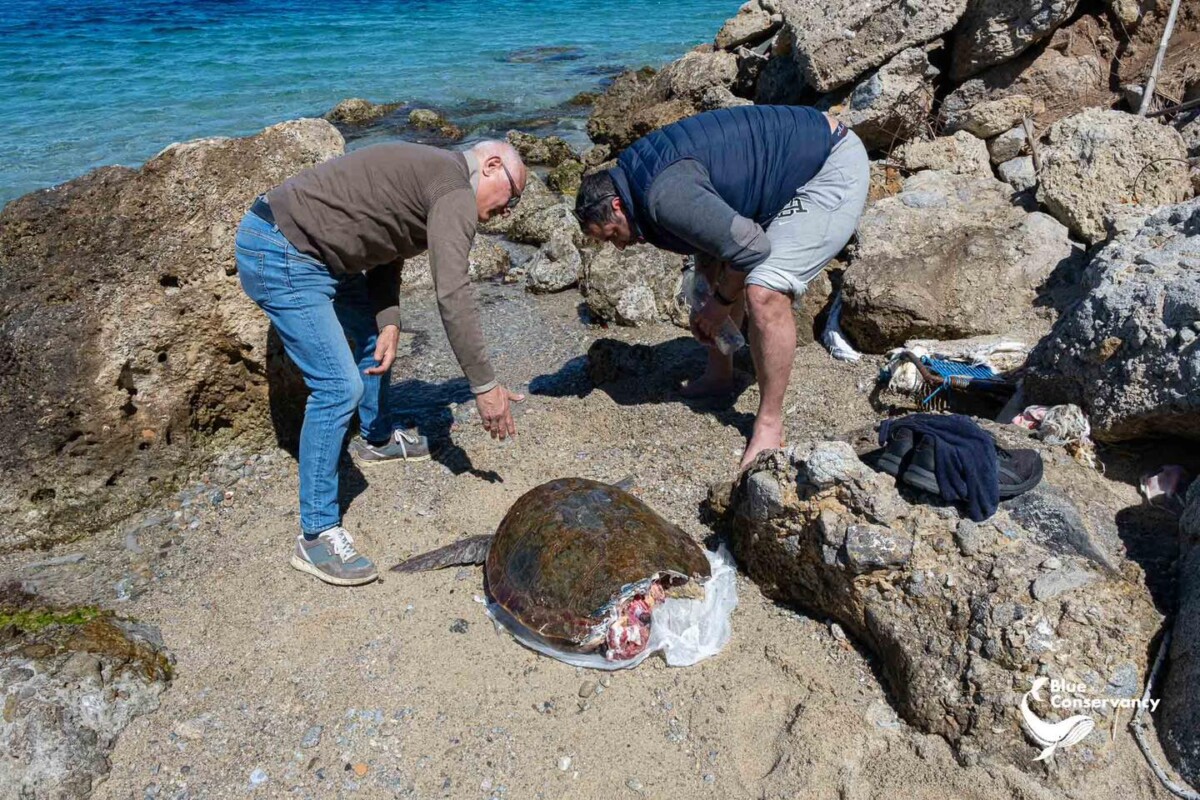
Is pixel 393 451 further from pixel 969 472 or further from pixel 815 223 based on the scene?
pixel 969 472

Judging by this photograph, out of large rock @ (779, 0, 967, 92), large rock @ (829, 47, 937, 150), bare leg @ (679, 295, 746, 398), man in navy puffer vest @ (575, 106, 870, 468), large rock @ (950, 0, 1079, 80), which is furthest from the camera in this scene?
large rock @ (779, 0, 967, 92)

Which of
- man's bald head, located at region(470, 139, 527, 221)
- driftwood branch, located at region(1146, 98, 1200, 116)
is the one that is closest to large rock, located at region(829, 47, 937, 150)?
driftwood branch, located at region(1146, 98, 1200, 116)

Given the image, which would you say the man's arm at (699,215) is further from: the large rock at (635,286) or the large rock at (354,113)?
the large rock at (354,113)

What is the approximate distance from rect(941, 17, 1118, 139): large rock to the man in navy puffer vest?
3554 mm

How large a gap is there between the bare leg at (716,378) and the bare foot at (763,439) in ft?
2.27

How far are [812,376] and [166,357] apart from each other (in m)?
3.44

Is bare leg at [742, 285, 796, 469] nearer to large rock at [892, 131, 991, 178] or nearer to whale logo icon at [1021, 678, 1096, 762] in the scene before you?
whale logo icon at [1021, 678, 1096, 762]

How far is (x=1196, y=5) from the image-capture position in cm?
636

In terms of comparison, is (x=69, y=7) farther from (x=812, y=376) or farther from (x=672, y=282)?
(x=812, y=376)

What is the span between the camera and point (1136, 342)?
3.38m

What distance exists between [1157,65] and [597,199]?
17.2ft

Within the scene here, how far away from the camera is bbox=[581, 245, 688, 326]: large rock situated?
18.7 ft

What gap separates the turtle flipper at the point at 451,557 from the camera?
342 centimetres

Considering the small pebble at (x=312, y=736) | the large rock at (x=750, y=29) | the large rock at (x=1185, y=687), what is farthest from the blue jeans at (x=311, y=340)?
the large rock at (x=750, y=29)
